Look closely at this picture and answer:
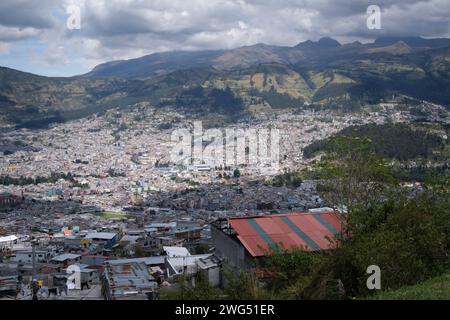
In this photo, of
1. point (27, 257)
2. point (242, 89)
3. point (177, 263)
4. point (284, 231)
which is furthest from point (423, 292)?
point (242, 89)

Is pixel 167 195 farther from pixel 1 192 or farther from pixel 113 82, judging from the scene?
pixel 113 82

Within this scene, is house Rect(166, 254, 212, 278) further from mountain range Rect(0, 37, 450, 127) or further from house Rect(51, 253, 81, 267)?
mountain range Rect(0, 37, 450, 127)

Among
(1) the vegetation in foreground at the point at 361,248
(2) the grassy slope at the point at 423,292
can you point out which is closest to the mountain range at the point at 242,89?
(1) the vegetation in foreground at the point at 361,248

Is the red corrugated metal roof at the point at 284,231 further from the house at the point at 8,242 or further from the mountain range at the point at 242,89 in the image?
the mountain range at the point at 242,89

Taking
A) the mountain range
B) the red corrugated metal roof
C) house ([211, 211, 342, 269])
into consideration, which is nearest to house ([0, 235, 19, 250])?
house ([211, 211, 342, 269])

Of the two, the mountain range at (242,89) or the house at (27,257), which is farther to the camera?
the mountain range at (242,89)
